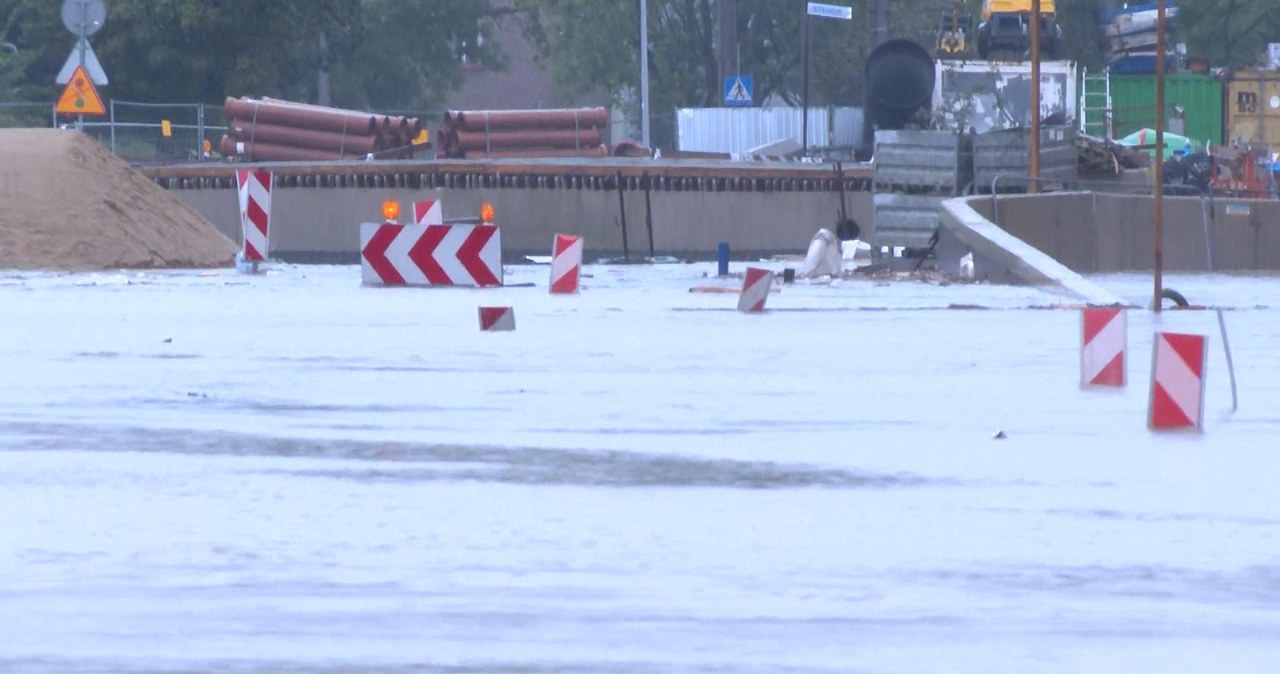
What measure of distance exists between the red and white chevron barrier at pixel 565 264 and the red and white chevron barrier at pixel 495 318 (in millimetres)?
5746

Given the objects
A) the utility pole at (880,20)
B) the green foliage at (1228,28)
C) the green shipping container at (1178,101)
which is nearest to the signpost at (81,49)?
the utility pole at (880,20)

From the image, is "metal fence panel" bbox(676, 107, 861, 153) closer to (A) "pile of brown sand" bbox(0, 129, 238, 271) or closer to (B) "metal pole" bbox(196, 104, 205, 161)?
(B) "metal pole" bbox(196, 104, 205, 161)

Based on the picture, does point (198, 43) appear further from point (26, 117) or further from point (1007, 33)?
point (1007, 33)

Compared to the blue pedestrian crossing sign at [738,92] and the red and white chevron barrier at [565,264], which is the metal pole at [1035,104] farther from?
the blue pedestrian crossing sign at [738,92]

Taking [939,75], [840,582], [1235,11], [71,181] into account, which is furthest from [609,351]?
[1235,11]

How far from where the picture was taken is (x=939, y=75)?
5009 centimetres

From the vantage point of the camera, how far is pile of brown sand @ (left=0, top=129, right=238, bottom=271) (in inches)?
1128

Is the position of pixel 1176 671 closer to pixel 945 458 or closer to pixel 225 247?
pixel 945 458

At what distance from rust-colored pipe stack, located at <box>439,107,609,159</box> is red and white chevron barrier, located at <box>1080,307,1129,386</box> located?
99.8 feet

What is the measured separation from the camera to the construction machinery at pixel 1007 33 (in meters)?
52.7

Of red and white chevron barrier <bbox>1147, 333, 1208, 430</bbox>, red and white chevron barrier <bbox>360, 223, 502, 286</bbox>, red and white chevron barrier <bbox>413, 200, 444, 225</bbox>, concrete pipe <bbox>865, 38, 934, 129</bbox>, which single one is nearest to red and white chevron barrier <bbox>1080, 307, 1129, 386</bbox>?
red and white chevron barrier <bbox>1147, 333, 1208, 430</bbox>

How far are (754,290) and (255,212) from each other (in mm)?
9314

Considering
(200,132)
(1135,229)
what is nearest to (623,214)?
(1135,229)

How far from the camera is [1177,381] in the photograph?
10.5 meters
